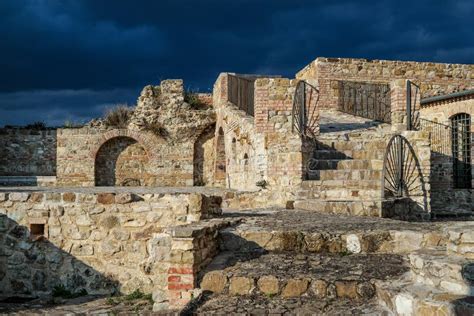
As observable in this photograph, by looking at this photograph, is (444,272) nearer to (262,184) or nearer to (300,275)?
(300,275)

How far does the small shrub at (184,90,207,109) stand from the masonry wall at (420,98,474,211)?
9035 mm

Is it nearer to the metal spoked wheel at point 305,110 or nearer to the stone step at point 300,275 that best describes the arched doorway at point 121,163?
the metal spoked wheel at point 305,110

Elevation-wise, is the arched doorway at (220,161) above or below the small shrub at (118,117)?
below

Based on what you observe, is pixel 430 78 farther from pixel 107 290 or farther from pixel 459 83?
pixel 107 290

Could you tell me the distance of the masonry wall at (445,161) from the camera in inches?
664

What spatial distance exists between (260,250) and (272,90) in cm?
665

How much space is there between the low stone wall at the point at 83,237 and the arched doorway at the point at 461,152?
14.2m

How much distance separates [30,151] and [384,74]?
1508cm

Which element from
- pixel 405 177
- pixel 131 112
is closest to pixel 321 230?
pixel 405 177

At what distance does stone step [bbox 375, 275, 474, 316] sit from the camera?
13.1 ft

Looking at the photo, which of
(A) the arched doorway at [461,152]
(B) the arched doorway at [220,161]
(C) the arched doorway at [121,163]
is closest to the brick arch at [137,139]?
(C) the arched doorway at [121,163]

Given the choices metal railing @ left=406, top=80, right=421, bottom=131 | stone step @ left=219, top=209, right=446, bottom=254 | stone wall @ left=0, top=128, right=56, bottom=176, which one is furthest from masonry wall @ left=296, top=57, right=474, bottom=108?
stone step @ left=219, top=209, right=446, bottom=254

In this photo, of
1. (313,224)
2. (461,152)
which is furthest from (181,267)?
(461,152)

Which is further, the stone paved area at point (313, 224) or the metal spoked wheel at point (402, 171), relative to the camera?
the metal spoked wheel at point (402, 171)
